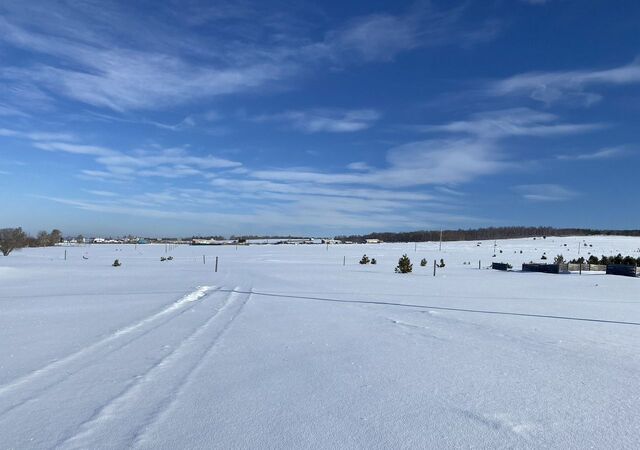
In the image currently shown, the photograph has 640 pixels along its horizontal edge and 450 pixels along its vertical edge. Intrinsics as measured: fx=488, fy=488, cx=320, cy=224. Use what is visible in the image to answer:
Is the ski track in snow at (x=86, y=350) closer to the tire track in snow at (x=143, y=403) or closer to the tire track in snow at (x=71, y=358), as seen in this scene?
the tire track in snow at (x=71, y=358)

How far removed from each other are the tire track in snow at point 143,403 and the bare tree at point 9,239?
6009 centimetres

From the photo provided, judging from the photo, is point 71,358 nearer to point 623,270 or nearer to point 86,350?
point 86,350

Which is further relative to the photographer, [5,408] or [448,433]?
[5,408]

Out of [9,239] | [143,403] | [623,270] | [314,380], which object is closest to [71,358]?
[143,403]

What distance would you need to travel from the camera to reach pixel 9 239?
59312 millimetres

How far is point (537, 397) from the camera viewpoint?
14.3 ft

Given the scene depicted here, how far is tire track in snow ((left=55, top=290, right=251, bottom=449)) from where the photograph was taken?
3289 millimetres

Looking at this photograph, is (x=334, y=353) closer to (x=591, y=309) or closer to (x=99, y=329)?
(x=99, y=329)

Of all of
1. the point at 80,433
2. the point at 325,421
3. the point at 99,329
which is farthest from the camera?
the point at 99,329

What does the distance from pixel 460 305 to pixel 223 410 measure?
9010 millimetres

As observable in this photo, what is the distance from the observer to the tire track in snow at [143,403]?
129 inches

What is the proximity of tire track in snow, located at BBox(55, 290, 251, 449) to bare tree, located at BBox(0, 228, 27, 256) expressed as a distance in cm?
6009

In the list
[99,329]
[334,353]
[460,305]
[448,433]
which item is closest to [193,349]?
[334,353]

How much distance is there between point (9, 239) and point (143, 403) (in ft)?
217
